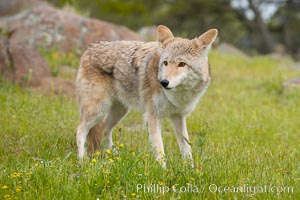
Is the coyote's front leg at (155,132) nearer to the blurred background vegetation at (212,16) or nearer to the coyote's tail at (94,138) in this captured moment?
the coyote's tail at (94,138)

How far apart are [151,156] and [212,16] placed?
23751 millimetres

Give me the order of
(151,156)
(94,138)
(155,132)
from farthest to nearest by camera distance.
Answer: (94,138), (155,132), (151,156)

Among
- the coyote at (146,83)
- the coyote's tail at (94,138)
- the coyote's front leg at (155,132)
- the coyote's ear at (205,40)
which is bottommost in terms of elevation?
the coyote's tail at (94,138)

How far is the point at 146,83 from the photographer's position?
670 centimetres

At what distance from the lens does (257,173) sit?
5.46 metres

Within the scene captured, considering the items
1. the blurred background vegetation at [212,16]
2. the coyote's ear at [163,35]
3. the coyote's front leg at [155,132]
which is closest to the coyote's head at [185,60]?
the coyote's ear at [163,35]

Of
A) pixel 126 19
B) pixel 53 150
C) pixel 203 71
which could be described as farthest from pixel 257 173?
pixel 126 19

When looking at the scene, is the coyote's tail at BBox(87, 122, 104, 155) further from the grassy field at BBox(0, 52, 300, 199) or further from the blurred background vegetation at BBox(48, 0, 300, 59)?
the blurred background vegetation at BBox(48, 0, 300, 59)

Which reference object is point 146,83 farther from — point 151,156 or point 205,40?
point 151,156

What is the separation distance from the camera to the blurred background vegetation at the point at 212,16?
26.9 meters

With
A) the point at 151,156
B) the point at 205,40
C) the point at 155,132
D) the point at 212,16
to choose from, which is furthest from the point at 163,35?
the point at 212,16

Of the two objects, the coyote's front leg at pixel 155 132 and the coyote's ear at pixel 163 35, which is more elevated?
the coyote's ear at pixel 163 35

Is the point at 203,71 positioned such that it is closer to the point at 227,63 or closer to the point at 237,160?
the point at 237,160

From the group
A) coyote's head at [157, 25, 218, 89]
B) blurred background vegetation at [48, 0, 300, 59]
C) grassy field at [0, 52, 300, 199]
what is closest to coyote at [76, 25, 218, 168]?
coyote's head at [157, 25, 218, 89]
